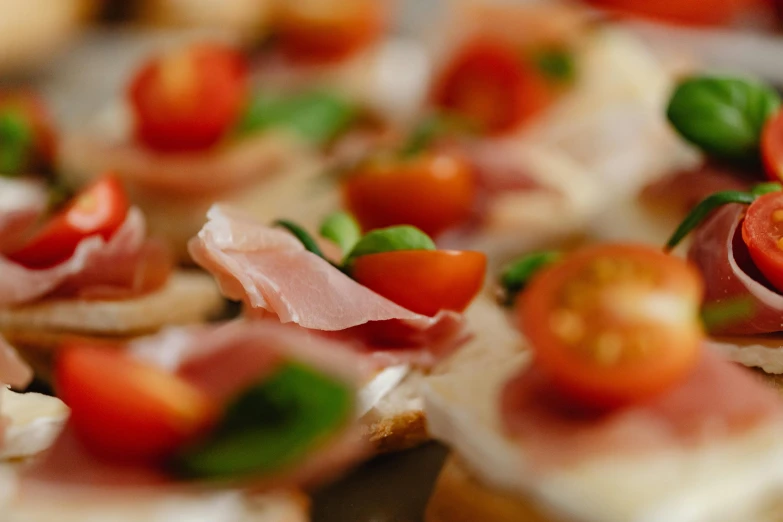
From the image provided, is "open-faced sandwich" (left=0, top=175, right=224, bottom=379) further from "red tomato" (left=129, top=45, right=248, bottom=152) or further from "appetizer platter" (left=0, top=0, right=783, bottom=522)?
"red tomato" (left=129, top=45, right=248, bottom=152)

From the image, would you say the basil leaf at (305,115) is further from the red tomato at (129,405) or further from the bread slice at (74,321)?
the red tomato at (129,405)

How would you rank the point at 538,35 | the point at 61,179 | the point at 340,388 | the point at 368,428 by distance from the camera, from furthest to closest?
the point at 538,35 < the point at 61,179 < the point at 368,428 < the point at 340,388

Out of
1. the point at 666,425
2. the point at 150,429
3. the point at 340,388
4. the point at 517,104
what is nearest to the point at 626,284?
the point at 666,425

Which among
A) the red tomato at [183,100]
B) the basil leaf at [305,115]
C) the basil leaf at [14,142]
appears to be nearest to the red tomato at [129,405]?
the red tomato at [183,100]

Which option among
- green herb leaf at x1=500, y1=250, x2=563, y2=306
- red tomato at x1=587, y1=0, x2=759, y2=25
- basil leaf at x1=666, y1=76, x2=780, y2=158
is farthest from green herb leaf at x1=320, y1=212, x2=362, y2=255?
red tomato at x1=587, y1=0, x2=759, y2=25

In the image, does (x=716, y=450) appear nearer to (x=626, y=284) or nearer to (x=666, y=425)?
(x=666, y=425)

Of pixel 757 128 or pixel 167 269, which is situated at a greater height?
pixel 757 128

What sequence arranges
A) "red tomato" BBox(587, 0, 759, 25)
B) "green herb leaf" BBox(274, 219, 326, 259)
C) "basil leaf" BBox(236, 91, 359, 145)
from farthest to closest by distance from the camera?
"red tomato" BBox(587, 0, 759, 25) → "basil leaf" BBox(236, 91, 359, 145) → "green herb leaf" BBox(274, 219, 326, 259)
